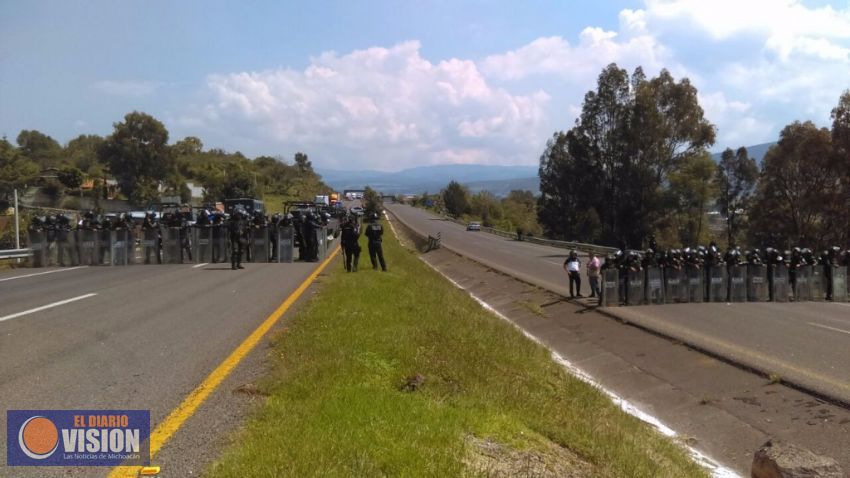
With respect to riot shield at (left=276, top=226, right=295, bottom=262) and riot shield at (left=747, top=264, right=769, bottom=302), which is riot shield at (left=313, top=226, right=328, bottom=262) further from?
riot shield at (left=747, top=264, right=769, bottom=302)

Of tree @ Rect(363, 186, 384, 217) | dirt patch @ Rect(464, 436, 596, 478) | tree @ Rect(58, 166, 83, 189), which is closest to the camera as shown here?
dirt patch @ Rect(464, 436, 596, 478)

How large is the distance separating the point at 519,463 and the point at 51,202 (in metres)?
67.0

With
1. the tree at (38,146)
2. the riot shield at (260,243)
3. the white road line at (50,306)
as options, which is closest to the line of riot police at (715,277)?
the riot shield at (260,243)

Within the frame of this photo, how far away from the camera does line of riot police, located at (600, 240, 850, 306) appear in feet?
59.8

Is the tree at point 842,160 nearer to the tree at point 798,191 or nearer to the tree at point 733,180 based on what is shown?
the tree at point 798,191

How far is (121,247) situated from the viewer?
21141mm

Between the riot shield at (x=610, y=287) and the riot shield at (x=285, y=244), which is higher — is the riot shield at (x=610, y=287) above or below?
below


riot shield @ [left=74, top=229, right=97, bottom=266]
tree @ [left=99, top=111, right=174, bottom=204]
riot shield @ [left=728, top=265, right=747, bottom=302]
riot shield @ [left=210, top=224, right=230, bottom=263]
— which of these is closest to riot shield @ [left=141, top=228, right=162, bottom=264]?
riot shield @ [left=74, top=229, right=97, bottom=266]

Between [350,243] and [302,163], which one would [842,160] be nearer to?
[350,243]

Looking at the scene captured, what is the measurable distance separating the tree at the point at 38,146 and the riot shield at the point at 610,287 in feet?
314

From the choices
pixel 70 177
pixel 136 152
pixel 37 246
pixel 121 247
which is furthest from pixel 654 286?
pixel 136 152

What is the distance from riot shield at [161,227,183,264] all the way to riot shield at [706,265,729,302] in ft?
58.1

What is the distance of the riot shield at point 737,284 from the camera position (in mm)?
18844

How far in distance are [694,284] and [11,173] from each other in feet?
190
